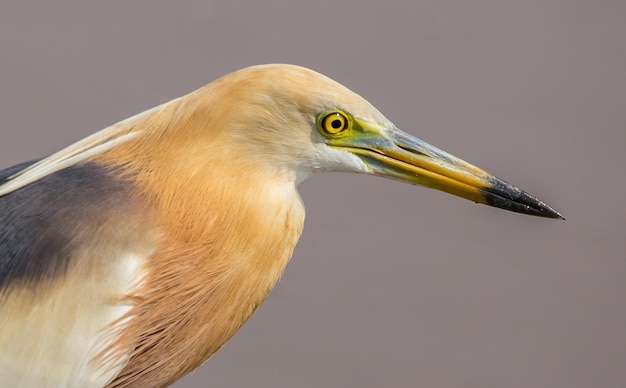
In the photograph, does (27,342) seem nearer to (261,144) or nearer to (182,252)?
(182,252)

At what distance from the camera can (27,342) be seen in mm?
1248

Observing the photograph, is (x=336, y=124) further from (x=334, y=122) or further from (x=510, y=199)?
(x=510, y=199)

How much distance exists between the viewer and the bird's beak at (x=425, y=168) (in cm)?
130

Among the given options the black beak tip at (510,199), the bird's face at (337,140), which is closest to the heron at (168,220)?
the bird's face at (337,140)

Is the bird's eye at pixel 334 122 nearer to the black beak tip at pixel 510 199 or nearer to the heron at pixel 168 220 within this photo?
the heron at pixel 168 220

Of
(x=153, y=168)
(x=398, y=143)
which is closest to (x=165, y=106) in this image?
(x=153, y=168)

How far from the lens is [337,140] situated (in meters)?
1.28

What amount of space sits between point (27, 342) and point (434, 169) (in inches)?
25.0

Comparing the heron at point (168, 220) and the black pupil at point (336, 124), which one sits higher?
the black pupil at point (336, 124)

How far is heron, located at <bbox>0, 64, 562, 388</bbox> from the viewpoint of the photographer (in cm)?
125

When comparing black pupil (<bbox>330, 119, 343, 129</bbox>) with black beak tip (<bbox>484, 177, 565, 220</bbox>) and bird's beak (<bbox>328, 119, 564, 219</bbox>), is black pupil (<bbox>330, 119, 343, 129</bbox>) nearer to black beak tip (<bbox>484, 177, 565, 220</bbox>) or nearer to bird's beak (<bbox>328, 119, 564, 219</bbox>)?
bird's beak (<bbox>328, 119, 564, 219</bbox>)

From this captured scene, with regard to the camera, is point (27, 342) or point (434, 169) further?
point (434, 169)

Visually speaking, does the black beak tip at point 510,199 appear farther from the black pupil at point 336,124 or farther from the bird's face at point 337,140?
the black pupil at point 336,124

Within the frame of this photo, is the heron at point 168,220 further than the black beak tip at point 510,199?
No
